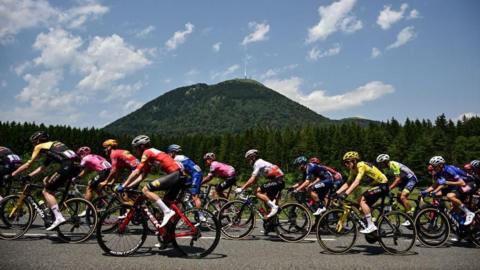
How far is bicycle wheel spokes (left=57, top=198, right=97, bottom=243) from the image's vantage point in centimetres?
841

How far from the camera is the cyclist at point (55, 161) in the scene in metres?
8.21

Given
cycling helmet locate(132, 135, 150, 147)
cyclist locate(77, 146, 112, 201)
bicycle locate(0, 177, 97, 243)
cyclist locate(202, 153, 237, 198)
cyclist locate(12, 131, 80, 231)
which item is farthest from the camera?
cyclist locate(202, 153, 237, 198)

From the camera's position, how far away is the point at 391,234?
8.02 m

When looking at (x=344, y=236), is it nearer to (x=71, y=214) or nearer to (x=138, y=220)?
(x=138, y=220)

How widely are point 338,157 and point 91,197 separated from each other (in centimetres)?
9850

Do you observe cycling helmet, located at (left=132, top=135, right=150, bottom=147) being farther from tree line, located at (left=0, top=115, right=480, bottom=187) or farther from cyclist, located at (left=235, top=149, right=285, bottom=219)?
tree line, located at (left=0, top=115, right=480, bottom=187)

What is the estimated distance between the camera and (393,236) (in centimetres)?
800

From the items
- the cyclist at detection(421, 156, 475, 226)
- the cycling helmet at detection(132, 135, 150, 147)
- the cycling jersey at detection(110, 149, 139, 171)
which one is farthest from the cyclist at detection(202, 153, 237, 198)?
the cyclist at detection(421, 156, 475, 226)

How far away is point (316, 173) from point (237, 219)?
9.74ft

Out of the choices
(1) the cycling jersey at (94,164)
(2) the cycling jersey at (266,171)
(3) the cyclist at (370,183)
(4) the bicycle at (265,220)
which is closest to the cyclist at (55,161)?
(1) the cycling jersey at (94,164)

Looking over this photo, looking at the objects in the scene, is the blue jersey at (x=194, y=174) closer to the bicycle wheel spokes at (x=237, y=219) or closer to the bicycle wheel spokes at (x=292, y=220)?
the bicycle wheel spokes at (x=237, y=219)

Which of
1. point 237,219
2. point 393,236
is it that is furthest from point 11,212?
point 393,236

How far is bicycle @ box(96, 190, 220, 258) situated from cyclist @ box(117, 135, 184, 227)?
198 millimetres

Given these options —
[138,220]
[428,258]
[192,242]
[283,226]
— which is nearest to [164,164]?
[138,220]
